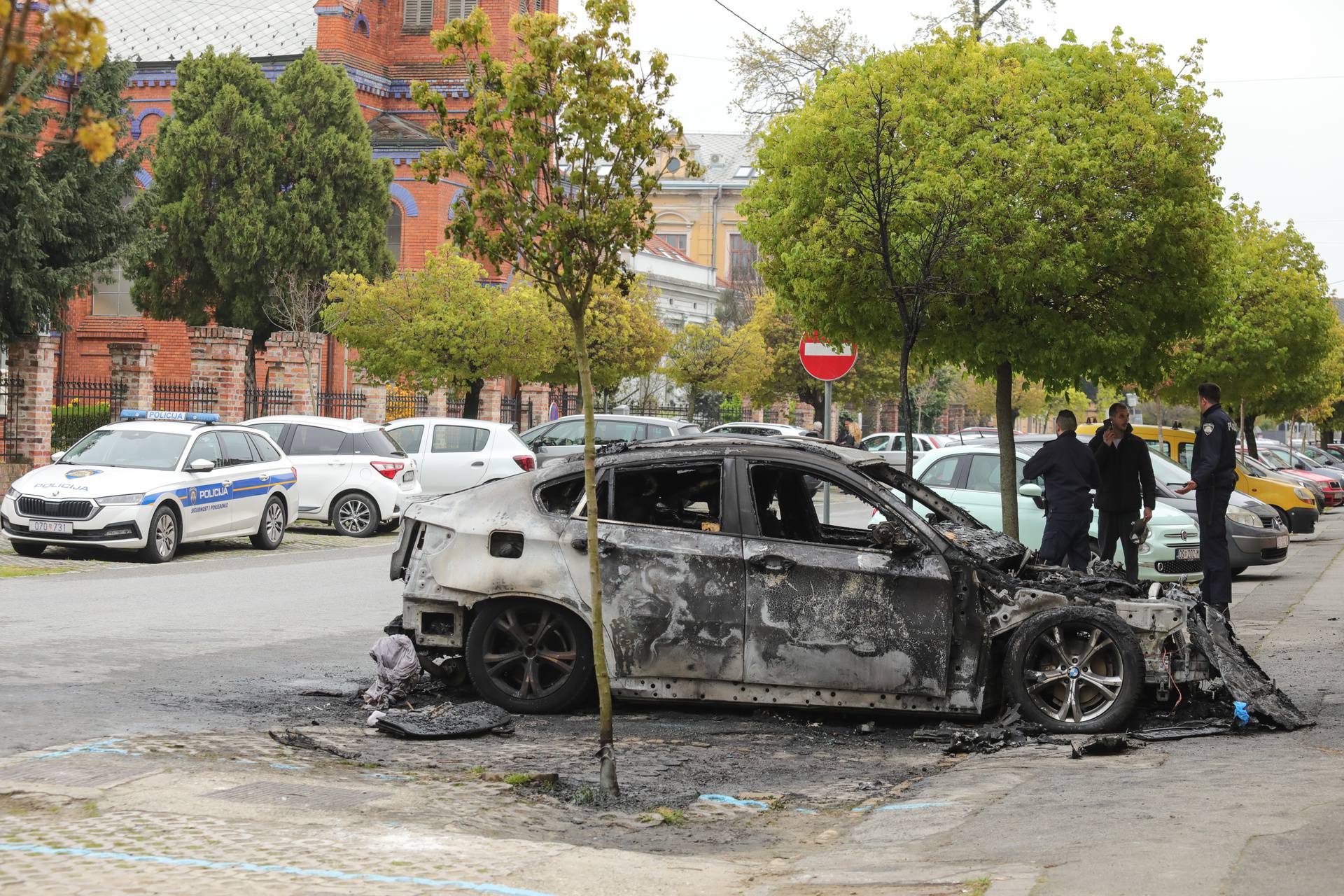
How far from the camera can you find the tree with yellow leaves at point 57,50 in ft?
14.4

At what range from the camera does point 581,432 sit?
29406 millimetres

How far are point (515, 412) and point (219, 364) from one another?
1319cm

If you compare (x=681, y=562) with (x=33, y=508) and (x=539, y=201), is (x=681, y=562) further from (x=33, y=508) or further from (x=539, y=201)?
(x=33, y=508)

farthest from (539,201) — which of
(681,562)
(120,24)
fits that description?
(120,24)

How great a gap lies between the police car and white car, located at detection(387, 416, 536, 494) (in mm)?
4518

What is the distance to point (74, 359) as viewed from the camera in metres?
50.2

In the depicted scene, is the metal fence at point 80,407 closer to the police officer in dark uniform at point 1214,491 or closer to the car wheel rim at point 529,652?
the car wheel rim at point 529,652

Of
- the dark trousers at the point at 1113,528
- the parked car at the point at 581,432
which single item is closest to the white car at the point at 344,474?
the parked car at the point at 581,432

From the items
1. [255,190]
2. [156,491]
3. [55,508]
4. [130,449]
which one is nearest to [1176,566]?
[156,491]

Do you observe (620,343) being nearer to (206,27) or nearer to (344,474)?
(206,27)

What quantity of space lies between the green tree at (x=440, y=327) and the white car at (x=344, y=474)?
33.2ft

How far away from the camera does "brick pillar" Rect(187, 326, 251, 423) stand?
31938mm

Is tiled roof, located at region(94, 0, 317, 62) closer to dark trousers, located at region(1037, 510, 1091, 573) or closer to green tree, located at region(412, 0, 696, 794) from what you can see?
dark trousers, located at region(1037, 510, 1091, 573)

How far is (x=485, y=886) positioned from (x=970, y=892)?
162 centimetres
